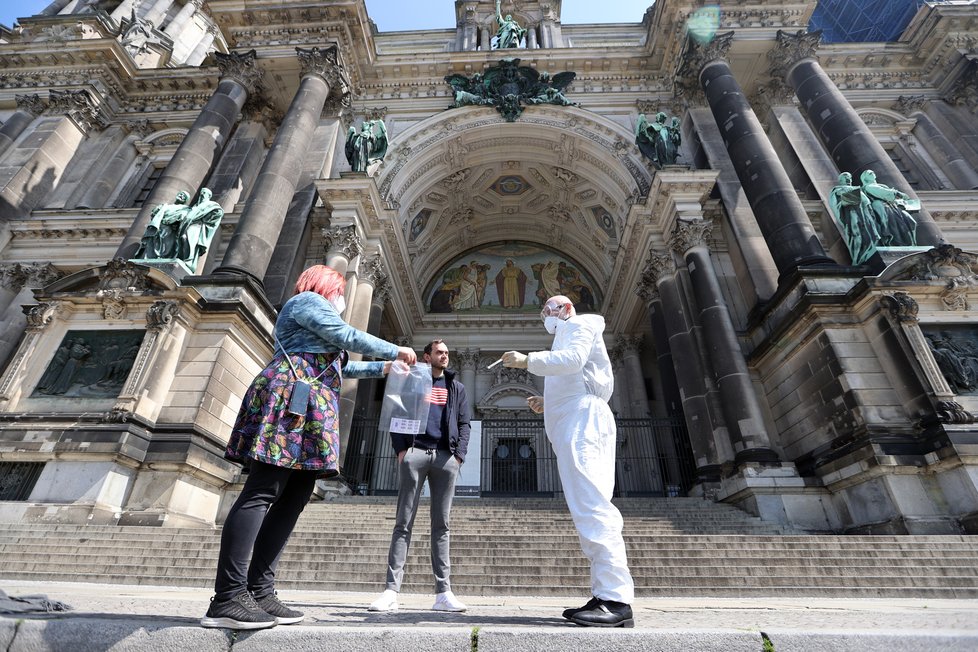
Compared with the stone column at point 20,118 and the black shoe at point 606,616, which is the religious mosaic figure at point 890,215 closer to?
the black shoe at point 606,616

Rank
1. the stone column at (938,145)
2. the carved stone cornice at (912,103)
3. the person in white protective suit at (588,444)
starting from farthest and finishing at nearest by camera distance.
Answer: the carved stone cornice at (912,103) < the stone column at (938,145) < the person in white protective suit at (588,444)

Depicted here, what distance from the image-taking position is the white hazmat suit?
252cm

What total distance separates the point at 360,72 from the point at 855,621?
1851cm

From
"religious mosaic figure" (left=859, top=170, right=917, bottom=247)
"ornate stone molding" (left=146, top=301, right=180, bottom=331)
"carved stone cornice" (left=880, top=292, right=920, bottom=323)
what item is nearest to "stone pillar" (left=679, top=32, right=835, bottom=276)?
"religious mosaic figure" (left=859, top=170, right=917, bottom=247)

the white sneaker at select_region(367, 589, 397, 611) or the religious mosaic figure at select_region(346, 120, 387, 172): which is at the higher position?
the religious mosaic figure at select_region(346, 120, 387, 172)

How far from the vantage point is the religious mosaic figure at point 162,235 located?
967cm

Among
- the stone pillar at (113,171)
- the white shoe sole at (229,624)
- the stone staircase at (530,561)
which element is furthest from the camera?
the stone pillar at (113,171)

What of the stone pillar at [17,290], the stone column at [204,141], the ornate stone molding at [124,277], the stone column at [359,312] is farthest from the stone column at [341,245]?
the stone pillar at [17,290]

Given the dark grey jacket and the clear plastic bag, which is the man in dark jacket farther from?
the clear plastic bag

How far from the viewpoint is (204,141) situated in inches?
480

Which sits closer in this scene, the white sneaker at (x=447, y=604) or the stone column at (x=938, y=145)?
the white sneaker at (x=447, y=604)

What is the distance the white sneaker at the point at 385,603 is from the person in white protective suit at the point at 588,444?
1.13 meters

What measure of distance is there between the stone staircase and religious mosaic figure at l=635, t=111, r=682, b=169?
1018 cm

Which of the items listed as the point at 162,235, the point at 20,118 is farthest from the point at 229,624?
the point at 20,118
